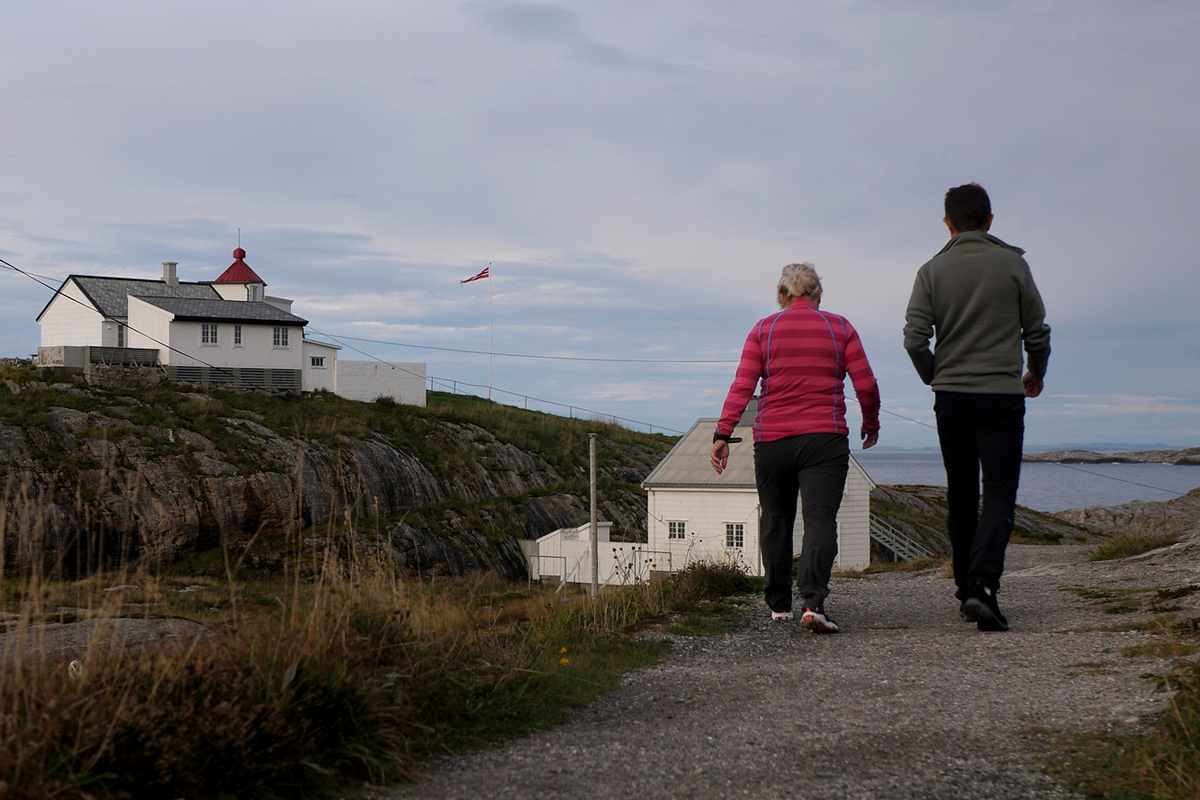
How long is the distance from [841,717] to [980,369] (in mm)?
2678

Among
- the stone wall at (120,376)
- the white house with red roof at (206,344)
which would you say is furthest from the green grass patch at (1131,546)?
the white house with red roof at (206,344)

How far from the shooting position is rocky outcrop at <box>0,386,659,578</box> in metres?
25.9

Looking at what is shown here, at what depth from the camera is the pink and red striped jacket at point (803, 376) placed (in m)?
6.03

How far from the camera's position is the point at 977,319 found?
567cm

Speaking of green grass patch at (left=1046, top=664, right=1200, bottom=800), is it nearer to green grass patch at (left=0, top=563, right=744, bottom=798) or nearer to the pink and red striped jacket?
green grass patch at (left=0, top=563, right=744, bottom=798)

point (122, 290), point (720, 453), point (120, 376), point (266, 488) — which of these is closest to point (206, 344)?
point (120, 376)

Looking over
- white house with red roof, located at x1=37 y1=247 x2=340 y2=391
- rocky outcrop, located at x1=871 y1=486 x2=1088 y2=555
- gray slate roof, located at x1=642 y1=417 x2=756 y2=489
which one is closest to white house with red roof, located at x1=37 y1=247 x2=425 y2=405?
white house with red roof, located at x1=37 y1=247 x2=340 y2=391

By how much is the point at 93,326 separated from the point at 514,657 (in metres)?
47.7

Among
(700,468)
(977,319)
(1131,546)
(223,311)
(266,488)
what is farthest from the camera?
(223,311)

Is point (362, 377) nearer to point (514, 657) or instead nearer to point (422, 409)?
point (422, 409)

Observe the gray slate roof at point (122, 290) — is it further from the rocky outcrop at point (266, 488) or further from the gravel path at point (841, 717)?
the gravel path at point (841, 717)

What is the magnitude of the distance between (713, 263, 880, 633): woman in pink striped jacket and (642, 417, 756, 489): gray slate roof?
73.8 ft

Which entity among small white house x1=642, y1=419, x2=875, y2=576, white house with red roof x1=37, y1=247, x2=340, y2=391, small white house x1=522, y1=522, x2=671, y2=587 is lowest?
small white house x1=522, y1=522, x2=671, y2=587

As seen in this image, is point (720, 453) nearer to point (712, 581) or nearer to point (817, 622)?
point (817, 622)
